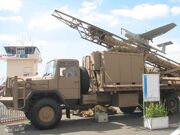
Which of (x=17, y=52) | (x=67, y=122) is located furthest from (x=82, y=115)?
(x=17, y=52)

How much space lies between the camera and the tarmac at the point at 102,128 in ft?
43.8

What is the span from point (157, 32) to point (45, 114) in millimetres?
13446

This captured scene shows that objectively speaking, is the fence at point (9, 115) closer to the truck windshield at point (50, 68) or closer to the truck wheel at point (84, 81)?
the truck windshield at point (50, 68)

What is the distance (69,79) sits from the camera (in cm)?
1581

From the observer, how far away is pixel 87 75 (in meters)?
16.5

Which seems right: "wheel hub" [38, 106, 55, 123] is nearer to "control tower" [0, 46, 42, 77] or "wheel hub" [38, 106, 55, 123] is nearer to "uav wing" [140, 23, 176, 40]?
"uav wing" [140, 23, 176, 40]

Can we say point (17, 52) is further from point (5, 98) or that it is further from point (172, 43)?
point (5, 98)

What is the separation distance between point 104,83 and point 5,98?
4.09 meters

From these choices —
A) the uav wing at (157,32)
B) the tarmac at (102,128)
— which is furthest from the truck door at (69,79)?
the uav wing at (157,32)

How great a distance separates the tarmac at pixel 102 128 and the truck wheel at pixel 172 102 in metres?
1.17

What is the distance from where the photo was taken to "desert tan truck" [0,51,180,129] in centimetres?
1488

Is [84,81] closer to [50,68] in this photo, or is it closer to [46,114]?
[50,68]

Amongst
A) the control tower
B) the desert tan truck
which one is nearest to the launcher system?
the desert tan truck

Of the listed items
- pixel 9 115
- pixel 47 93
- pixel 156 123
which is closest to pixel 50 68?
pixel 47 93
